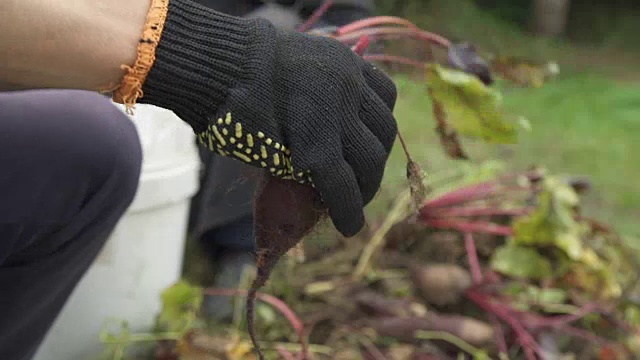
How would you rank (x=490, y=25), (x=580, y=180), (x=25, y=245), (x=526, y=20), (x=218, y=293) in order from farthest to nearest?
1. (x=526, y=20)
2. (x=490, y=25)
3. (x=580, y=180)
4. (x=218, y=293)
5. (x=25, y=245)

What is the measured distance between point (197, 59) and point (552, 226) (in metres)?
0.88

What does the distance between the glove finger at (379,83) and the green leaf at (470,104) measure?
30cm

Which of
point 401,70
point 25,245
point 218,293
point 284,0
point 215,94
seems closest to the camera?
point 215,94

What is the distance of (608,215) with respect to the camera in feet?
6.49

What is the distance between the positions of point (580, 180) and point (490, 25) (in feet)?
7.34

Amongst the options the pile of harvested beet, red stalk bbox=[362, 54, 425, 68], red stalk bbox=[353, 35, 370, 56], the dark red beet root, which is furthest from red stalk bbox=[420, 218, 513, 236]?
the dark red beet root

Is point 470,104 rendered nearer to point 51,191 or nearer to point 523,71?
point 523,71

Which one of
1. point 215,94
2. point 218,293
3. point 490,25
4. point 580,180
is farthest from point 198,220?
point 490,25

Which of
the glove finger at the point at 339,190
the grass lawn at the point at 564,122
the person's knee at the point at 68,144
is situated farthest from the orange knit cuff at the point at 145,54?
the grass lawn at the point at 564,122

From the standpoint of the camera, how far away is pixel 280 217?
87cm

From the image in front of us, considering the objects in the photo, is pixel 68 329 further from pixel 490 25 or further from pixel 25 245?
pixel 490 25

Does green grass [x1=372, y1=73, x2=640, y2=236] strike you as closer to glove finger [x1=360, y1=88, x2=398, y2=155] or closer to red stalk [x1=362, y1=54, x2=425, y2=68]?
red stalk [x1=362, y1=54, x2=425, y2=68]

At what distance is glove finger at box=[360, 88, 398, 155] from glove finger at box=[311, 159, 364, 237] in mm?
47

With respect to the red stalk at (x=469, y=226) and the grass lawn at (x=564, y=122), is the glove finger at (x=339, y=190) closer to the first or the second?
the grass lawn at (x=564, y=122)
